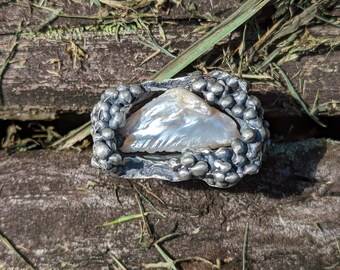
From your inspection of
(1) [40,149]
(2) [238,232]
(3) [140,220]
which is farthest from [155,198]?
(1) [40,149]

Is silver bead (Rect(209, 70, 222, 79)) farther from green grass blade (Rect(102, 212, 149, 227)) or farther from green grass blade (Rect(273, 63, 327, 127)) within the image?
green grass blade (Rect(102, 212, 149, 227))

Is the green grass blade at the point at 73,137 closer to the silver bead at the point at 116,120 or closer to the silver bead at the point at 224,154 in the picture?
the silver bead at the point at 116,120

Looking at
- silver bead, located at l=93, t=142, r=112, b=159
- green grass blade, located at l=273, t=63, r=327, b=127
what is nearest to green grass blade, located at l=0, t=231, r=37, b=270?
silver bead, located at l=93, t=142, r=112, b=159

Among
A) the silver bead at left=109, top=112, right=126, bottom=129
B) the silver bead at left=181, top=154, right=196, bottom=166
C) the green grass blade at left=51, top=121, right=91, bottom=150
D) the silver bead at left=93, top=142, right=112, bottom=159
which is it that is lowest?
the green grass blade at left=51, top=121, right=91, bottom=150

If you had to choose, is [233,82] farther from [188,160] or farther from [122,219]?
[122,219]

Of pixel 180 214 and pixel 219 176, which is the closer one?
pixel 219 176

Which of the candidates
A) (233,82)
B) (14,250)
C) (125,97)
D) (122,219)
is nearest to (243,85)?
(233,82)
